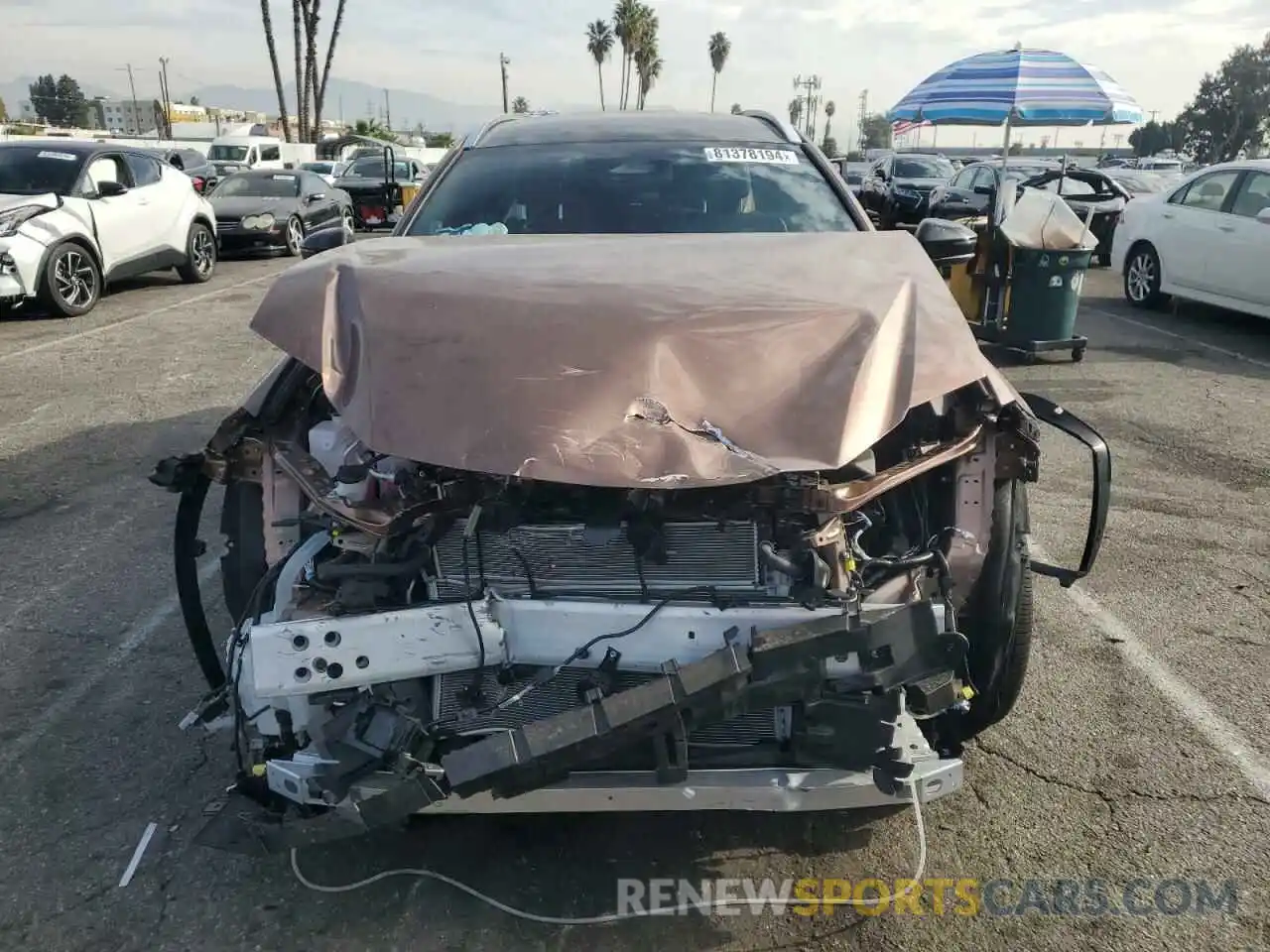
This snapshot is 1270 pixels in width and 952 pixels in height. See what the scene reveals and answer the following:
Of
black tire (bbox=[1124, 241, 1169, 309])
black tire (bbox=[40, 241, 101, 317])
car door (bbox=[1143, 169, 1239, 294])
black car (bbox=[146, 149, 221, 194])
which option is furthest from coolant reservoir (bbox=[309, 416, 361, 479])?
black car (bbox=[146, 149, 221, 194])

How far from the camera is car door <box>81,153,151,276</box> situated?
1082cm

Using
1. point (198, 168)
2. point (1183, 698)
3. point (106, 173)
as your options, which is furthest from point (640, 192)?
point (198, 168)

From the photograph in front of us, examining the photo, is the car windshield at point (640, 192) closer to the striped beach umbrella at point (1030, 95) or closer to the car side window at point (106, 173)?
the striped beach umbrella at point (1030, 95)

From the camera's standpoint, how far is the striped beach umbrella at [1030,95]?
1052cm

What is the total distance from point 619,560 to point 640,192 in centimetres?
209

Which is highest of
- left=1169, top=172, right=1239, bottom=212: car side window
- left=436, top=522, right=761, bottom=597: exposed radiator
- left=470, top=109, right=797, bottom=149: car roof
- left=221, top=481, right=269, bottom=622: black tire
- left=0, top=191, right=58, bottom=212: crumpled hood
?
left=470, top=109, right=797, bottom=149: car roof

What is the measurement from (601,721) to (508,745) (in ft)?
0.64

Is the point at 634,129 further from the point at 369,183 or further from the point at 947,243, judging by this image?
the point at 369,183

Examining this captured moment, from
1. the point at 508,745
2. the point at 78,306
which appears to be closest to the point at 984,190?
the point at 78,306

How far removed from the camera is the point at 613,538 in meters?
2.40

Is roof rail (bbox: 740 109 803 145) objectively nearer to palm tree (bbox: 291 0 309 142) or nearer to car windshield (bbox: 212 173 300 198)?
car windshield (bbox: 212 173 300 198)

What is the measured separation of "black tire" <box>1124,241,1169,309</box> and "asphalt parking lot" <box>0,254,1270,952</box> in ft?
22.9

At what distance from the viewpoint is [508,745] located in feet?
6.91

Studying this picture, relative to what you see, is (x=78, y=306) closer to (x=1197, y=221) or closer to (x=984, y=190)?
(x=1197, y=221)
